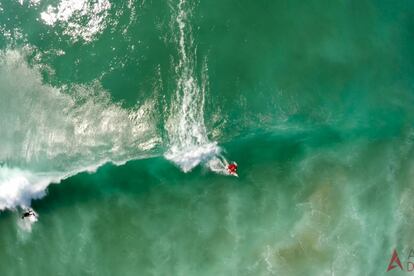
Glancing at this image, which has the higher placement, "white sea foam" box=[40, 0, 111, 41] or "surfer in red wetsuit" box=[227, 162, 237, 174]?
"white sea foam" box=[40, 0, 111, 41]

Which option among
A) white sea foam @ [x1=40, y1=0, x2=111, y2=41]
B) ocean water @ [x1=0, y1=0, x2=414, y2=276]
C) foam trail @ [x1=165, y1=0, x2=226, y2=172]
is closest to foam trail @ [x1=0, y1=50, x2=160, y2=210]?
ocean water @ [x1=0, y1=0, x2=414, y2=276]

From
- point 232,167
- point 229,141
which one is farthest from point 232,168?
point 229,141

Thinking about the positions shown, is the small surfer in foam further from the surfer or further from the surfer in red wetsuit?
the surfer

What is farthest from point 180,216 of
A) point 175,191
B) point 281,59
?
point 281,59

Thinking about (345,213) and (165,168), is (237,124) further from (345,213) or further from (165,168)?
(345,213)

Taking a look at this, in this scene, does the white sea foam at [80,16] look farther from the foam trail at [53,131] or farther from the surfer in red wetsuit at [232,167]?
the surfer in red wetsuit at [232,167]
